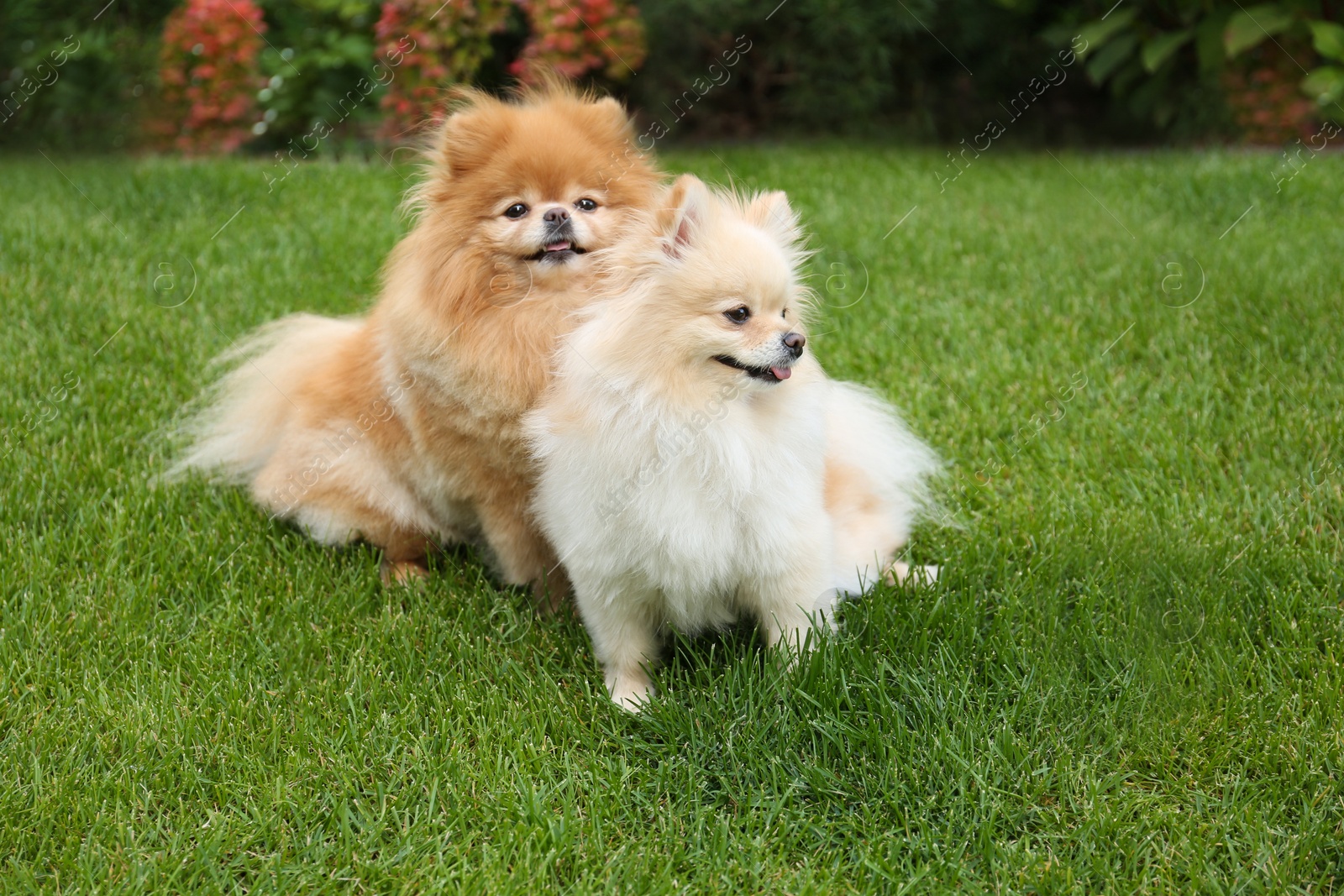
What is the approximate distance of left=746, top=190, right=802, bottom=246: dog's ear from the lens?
7.36 feet

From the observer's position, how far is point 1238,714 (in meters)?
2.27

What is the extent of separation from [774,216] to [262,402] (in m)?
1.81

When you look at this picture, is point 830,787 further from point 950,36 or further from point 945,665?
point 950,36

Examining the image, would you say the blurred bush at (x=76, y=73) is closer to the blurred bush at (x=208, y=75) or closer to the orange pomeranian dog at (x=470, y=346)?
the blurred bush at (x=208, y=75)

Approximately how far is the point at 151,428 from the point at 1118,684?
10.0 ft

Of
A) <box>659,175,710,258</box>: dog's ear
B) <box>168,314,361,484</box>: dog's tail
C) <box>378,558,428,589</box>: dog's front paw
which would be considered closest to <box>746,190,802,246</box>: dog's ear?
<box>659,175,710,258</box>: dog's ear

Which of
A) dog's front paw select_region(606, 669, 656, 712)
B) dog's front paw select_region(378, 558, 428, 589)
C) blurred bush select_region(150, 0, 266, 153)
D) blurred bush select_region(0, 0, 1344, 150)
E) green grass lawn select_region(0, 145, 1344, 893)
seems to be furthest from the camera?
blurred bush select_region(150, 0, 266, 153)

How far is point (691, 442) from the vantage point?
2150mm

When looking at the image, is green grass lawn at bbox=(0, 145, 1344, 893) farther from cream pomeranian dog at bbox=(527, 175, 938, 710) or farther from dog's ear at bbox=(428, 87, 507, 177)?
dog's ear at bbox=(428, 87, 507, 177)

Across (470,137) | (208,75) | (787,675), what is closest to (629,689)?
(787,675)

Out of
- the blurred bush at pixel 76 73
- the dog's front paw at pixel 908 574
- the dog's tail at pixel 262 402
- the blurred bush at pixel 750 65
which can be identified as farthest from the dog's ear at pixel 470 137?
the blurred bush at pixel 76 73

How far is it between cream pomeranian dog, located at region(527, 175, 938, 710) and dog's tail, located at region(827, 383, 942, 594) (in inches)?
9.1

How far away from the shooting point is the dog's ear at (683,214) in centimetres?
208

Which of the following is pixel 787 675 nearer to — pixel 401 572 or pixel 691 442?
pixel 691 442
